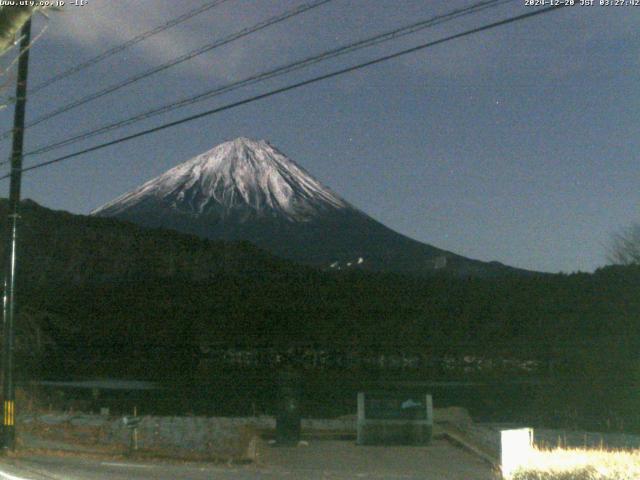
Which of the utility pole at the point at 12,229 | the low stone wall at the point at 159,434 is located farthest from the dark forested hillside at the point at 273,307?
the utility pole at the point at 12,229

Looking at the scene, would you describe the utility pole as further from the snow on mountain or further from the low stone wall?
the snow on mountain

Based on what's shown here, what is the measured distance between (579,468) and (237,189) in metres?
150

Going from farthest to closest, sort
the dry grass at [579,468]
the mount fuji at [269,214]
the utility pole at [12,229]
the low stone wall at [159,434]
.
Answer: the mount fuji at [269,214] → the low stone wall at [159,434] → the utility pole at [12,229] → the dry grass at [579,468]

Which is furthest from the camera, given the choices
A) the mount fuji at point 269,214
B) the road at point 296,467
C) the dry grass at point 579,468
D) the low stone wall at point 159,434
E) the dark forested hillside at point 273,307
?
the mount fuji at point 269,214

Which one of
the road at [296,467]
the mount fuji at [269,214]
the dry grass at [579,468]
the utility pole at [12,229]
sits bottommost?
the road at [296,467]

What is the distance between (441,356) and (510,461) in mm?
57390

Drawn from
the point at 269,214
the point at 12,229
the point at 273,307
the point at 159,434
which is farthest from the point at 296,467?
the point at 269,214

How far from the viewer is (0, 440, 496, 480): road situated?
40.7 feet

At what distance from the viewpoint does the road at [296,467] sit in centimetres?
1239

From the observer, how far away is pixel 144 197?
138m

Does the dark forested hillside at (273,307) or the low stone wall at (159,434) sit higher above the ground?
the dark forested hillside at (273,307)

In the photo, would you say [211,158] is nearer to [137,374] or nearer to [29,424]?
[137,374]

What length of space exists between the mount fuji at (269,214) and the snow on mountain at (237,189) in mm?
163

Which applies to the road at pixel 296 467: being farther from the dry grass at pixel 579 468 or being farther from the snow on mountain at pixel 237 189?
the snow on mountain at pixel 237 189
